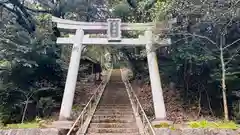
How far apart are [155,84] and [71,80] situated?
3.52 meters

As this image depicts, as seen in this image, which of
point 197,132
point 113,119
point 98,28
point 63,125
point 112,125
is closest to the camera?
point 197,132

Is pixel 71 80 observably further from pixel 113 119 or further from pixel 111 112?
pixel 111 112

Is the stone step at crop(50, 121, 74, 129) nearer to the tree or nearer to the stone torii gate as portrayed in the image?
the stone torii gate

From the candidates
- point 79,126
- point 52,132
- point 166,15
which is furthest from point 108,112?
point 166,15

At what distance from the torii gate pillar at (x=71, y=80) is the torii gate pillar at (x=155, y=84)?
120 inches

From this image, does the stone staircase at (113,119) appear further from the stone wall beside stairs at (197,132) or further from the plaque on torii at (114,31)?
Answer: the plaque on torii at (114,31)

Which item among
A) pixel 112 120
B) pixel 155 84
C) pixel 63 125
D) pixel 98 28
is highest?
pixel 98 28

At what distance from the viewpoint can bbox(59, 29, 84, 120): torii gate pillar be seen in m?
12.0

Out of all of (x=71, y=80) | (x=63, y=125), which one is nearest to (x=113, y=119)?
(x=63, y=125)

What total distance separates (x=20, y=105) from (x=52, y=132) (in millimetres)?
4644

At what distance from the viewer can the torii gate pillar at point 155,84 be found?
1195cm

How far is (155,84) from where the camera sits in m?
12.8

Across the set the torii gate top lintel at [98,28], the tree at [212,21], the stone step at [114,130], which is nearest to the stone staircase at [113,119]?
the stone step at [114,130]

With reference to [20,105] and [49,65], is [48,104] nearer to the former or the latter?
[20,105]
